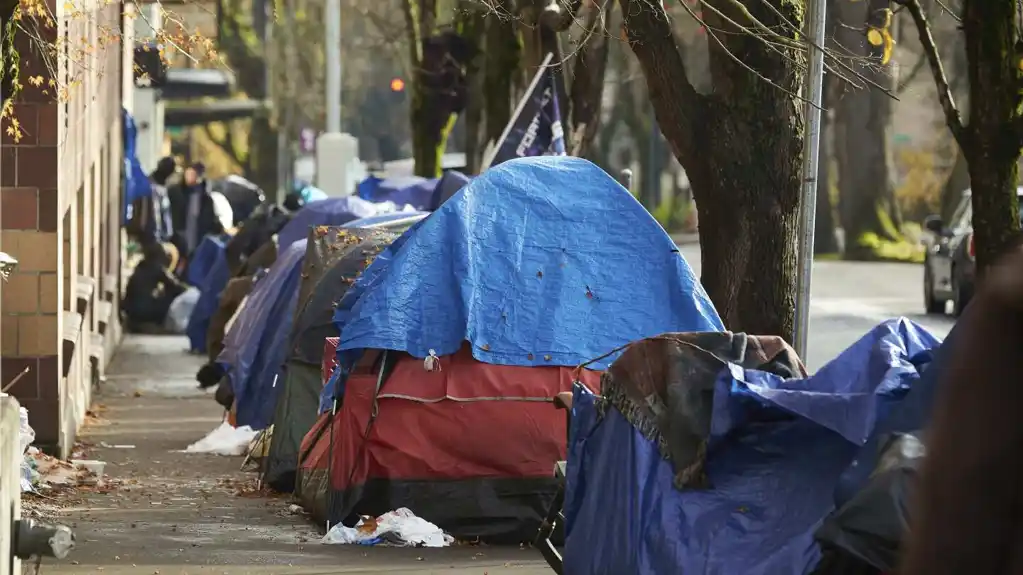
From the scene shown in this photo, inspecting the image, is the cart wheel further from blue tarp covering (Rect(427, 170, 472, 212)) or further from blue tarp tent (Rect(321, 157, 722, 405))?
blue tarp covering (Rect(427, 170, 472, 212))

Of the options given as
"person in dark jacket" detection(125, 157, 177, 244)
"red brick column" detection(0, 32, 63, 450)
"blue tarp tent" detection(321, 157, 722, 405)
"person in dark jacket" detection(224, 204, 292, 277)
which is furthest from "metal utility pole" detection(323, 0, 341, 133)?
"blue tarp tent" detection(321, 157, 722, 405)

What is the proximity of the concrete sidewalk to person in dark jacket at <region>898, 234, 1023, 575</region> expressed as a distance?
6380 millimetres

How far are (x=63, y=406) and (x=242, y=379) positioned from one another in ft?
4.51

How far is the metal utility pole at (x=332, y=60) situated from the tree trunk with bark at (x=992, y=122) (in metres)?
24.3

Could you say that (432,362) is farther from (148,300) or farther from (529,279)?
(148,300)

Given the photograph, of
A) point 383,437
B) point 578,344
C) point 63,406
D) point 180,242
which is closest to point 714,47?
point 578,344

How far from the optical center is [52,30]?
38.5 ft

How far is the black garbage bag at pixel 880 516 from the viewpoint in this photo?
4.56 m

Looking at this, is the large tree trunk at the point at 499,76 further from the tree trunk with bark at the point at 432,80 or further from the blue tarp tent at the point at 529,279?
the blue tarp tent at the point at 529,279

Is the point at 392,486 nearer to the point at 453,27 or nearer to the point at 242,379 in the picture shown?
the point at 242,379

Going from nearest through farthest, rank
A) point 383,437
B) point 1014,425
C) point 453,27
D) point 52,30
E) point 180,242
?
point 1014,425 < point 383,437 < point 52,30 < point 453,27 < point 180,242

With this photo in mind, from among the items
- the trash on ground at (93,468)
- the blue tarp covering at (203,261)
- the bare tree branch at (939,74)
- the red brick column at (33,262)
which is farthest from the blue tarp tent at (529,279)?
the blue tarp covering at (203,261)

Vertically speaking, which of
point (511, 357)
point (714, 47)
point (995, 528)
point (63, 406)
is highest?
point (714, 47)

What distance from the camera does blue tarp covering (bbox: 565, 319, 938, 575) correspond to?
207 inches
